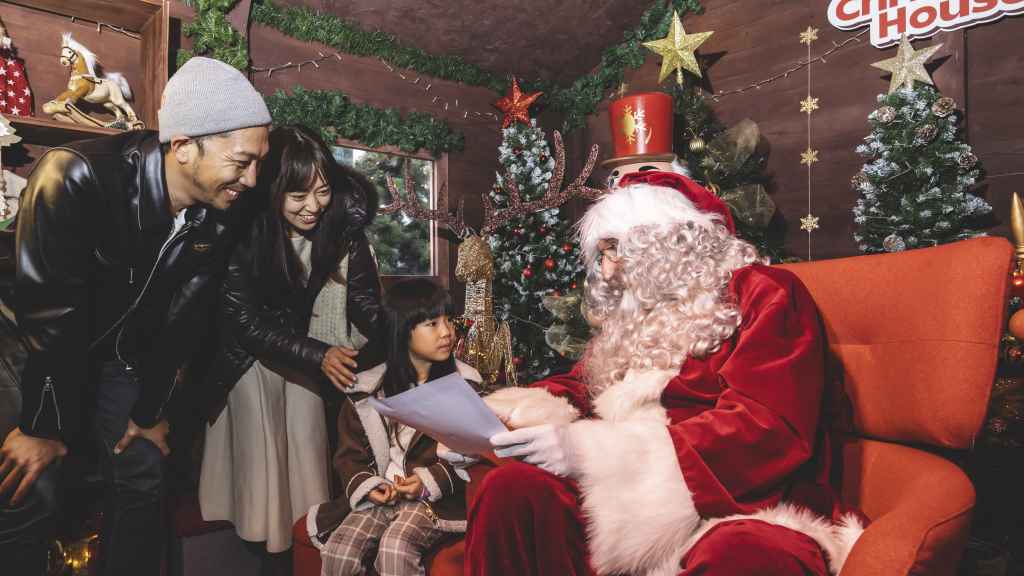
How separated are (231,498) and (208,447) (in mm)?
248

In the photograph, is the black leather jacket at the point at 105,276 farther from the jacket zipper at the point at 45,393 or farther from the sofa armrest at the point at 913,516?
the sofa armrest at the point at 913,516

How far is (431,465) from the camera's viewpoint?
227cm

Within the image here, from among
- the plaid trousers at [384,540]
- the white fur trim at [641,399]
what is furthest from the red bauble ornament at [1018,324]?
the plaid trousers at [384,540]

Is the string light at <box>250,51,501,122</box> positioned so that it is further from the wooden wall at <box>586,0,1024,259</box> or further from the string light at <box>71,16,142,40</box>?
the wooden wall at <box>586,0,1024,259</box>

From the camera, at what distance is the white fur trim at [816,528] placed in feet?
4.17

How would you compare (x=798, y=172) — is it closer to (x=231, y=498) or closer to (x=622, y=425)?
(x=622, y=425)

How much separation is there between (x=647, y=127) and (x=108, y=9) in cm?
326

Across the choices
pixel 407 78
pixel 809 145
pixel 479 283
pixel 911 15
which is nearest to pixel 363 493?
pixel 479 283

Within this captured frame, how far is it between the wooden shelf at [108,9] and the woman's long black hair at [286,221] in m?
0.99

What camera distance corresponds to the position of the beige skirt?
252cm

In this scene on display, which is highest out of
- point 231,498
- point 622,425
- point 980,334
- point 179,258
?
point 179,258

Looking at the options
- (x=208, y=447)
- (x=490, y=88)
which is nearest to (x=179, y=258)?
(x=208, y=447)

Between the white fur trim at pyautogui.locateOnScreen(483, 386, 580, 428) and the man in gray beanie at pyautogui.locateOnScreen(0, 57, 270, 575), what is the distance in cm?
126

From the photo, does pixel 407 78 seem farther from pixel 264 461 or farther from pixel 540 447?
pixel 540 447
